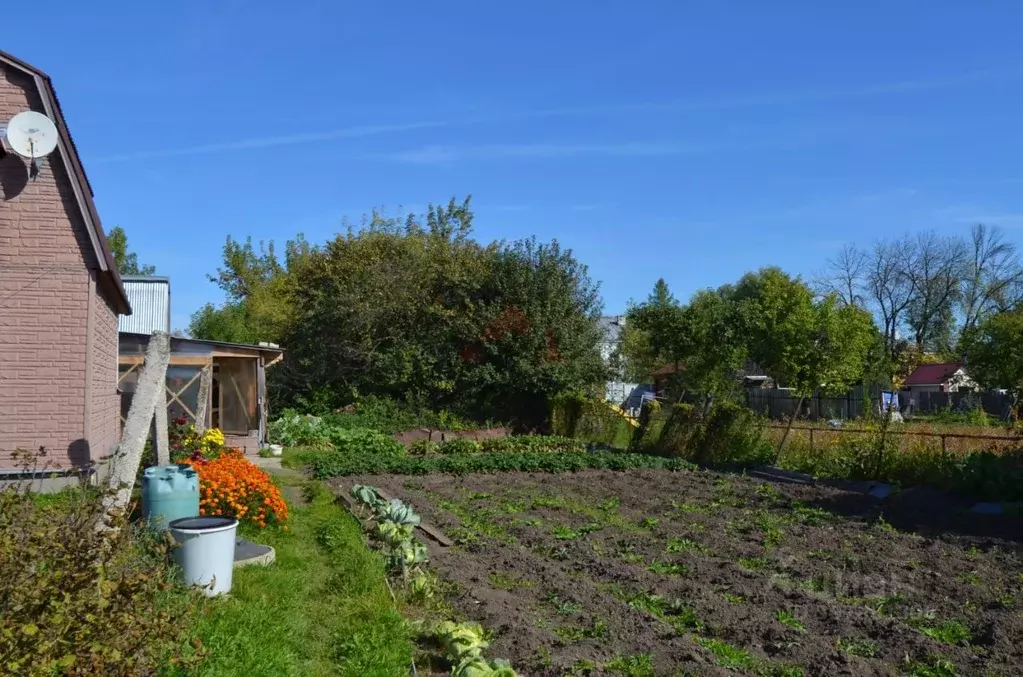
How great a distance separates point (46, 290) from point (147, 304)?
12.2 m

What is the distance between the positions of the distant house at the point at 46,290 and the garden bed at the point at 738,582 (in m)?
5.01

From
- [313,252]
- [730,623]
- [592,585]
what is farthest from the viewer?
[313,252]

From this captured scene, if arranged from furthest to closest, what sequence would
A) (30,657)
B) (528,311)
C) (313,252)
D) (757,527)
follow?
(313,252), (528,311), (757,527), (30,657)

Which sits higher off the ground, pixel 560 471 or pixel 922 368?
pixel 922 368

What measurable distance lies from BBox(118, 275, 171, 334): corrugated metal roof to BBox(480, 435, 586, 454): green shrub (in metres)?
9.25

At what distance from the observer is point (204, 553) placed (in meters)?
6.52

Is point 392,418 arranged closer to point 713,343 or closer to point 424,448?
point 424,448

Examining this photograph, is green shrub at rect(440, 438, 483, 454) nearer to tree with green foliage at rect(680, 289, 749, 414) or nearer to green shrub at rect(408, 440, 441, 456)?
green shrub at rect(408, 440, 441, 456)

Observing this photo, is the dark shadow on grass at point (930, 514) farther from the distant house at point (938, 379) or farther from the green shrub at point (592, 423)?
the distant house at point (938, 379)

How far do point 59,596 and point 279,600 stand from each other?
355cm

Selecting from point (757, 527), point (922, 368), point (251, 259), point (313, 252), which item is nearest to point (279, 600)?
point (757, 527)

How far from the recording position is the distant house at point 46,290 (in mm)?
11211

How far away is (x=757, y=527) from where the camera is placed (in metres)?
11.1

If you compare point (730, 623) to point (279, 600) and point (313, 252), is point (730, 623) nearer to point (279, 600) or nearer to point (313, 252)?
point (279, 600)
